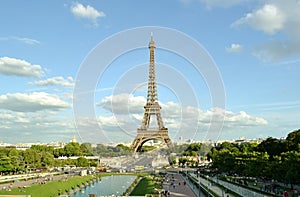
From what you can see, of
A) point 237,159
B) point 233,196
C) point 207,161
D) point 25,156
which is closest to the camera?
point 233,196

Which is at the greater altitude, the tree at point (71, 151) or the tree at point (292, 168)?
the tree at point (71, 151)

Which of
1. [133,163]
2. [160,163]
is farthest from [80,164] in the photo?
[160,163]

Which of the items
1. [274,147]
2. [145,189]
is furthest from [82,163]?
[145,189]

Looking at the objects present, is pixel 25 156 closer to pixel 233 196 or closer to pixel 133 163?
pixel 133 163

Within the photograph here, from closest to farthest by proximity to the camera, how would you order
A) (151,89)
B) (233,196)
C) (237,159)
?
(233,196) < (237,159) < (151,89)

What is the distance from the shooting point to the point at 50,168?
1688 inches

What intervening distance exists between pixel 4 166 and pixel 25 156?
6.54 metres

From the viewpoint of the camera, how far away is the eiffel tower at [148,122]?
46.9m

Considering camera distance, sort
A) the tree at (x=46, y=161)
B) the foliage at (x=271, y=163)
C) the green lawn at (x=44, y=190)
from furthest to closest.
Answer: the tree at (x=46, y=161), the green lawn at (x=44, y=190), the foliage at (x=271, y=163)

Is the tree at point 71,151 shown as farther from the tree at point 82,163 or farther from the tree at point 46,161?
the tree at point 46,161

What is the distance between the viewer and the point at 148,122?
48.1m

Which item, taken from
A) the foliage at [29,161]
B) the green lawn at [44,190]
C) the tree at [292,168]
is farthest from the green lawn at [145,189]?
the foliage at [29,161]

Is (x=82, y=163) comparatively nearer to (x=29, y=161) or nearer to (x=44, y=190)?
(x=29, y=161)

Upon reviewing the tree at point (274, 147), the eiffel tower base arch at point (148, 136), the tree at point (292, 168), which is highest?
the eiffel tower base arch at point (148, 136)
